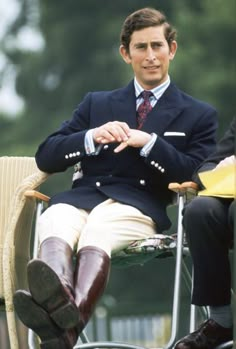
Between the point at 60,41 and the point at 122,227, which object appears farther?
the point at 60,41

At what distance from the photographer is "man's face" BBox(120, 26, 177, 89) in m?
8.11

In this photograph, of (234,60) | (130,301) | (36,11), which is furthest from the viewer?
(36,11)

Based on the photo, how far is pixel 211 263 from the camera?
739 cm

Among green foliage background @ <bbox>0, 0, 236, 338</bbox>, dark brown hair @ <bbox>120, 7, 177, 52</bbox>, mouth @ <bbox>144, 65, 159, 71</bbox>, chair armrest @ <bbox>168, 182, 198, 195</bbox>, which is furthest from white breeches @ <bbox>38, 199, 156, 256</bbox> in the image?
green foliage background @ <bbox>0, 0, 236, 338</bbox>

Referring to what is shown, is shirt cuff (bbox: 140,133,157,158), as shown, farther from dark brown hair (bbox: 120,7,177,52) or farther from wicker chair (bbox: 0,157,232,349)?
dark brown hair (bbox: 120,7,177,52)

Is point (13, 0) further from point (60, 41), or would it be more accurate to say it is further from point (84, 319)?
point (84, 319)

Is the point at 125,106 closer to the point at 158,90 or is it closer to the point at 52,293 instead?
the point at 158,90

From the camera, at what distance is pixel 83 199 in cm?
797

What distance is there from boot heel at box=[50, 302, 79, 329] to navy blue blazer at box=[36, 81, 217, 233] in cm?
93

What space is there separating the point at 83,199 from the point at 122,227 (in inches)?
9.8

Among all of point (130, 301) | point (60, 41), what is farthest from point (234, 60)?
point (130, 301)

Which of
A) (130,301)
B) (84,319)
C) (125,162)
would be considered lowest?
(130,301)

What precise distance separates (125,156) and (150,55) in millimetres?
443

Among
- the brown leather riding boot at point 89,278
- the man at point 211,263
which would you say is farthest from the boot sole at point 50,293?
the man at point 211,263
